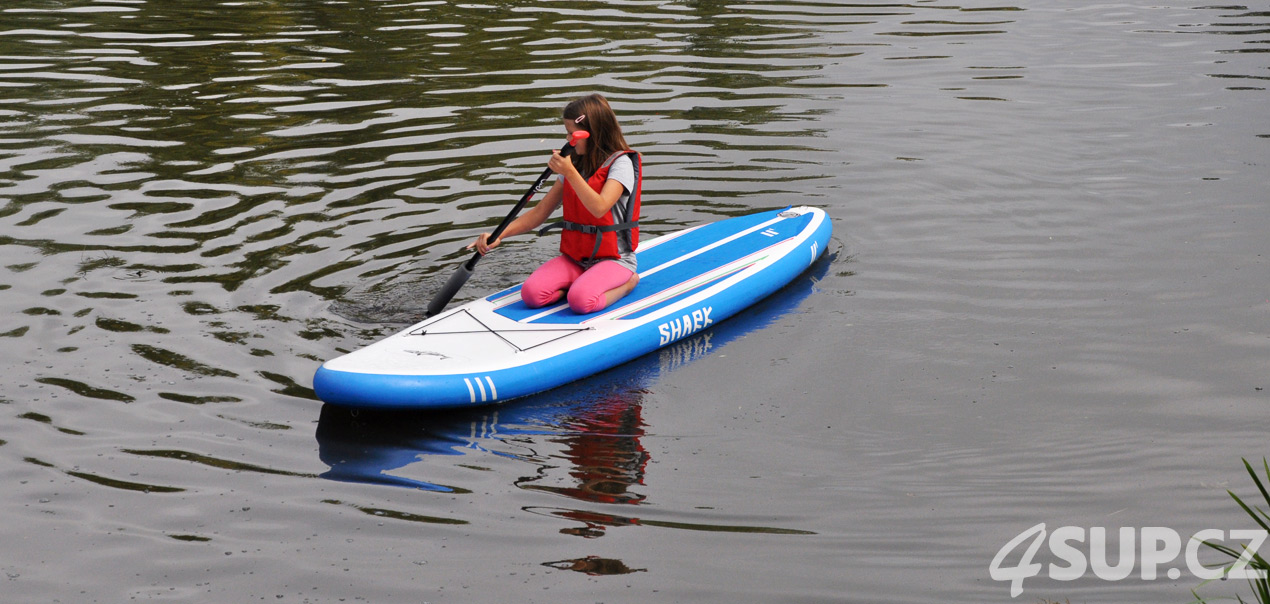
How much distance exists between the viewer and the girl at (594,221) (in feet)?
20.4

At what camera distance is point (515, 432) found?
5379 mm

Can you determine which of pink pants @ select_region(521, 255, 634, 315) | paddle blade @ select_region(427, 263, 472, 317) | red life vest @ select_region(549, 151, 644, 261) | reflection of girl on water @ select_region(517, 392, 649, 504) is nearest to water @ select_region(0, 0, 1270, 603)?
reflection of girl on water @ select_region(517, 392, 649, 504)

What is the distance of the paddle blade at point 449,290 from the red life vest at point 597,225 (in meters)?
0.60

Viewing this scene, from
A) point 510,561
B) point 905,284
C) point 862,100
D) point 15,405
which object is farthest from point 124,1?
point 510,561

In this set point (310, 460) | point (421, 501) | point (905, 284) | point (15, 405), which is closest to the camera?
point (421, 501)

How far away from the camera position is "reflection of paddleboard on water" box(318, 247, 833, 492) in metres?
4.97

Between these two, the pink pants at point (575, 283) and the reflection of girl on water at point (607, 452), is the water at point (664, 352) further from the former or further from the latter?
the pink pants at point (575, 283)

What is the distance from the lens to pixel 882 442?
5.21 meters

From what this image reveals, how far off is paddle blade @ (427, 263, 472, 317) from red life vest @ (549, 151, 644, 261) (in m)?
0.60

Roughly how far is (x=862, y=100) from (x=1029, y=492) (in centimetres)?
670

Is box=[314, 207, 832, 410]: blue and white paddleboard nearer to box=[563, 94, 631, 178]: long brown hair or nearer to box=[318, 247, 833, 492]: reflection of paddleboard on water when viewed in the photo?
box=[318, 247, 833, 492]: reflection of paddleboard on water

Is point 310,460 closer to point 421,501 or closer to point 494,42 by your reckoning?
point 421,501

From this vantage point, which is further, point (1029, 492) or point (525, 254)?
point (525, 254)

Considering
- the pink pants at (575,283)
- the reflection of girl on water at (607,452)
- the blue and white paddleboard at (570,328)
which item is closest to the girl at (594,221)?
the pink pants at (575,283)
